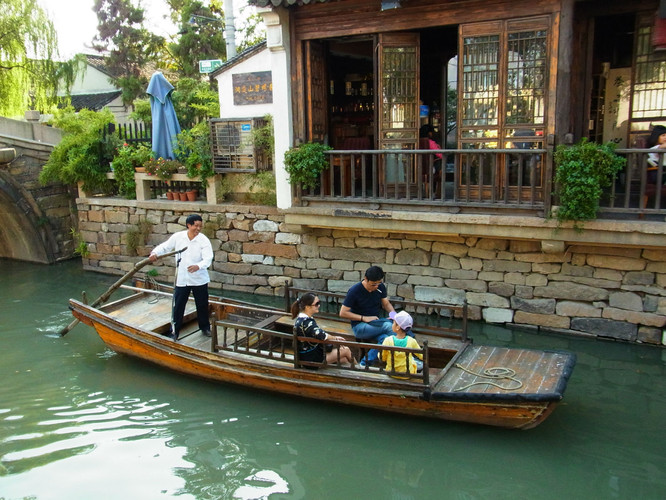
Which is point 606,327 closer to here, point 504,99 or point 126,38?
point 504,99

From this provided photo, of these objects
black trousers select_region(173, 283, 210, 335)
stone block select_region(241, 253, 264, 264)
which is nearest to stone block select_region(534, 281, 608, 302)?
black trousers select_region(173, 283, 210, 335)

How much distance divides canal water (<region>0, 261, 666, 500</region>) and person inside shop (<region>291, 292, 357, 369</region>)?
0.58 meters

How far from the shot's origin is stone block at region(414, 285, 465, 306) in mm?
9117

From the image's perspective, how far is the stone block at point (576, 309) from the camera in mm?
8195

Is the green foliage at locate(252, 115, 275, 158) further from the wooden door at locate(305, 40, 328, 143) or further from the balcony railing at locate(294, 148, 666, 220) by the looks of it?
the balcony railing at locate(294, 148, 666, 220)

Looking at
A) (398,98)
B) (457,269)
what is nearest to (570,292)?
(457,269)

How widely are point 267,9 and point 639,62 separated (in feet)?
17.4

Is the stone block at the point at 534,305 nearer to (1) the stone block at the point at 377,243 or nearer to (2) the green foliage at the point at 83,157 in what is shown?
(1) the stone block at the point at 377,243

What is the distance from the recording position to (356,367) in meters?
6.32

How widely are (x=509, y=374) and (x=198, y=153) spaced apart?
24.2 ft

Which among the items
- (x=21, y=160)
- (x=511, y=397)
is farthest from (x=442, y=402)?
(x=21, y=160)

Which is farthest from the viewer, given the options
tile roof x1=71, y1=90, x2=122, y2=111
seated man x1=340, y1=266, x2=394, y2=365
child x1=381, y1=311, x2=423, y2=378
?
tile roof x1=71, y1=90, x2=122, y2=111

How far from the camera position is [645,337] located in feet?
26.1

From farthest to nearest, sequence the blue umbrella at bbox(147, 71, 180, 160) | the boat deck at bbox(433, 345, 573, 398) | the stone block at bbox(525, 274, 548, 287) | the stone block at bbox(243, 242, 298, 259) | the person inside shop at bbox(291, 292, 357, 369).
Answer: the blue umbrella at bbox(147, 71, 180, 160) → the stone block at bbox(243, 242, 298, 259) → the stone block at bbox(525, 274, 548, 287) → the person inside shop at bbox(291, 292, 357, 369) → the boat deck at bbox(433, 345, 573, 398)
